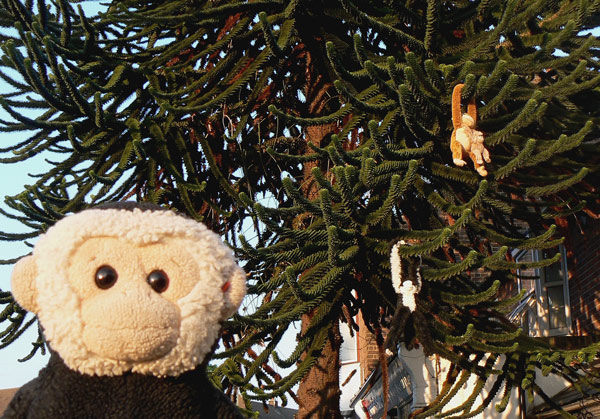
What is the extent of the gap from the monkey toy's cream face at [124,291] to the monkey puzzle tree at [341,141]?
1978mm

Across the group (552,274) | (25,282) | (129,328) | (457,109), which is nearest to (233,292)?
(129,328)

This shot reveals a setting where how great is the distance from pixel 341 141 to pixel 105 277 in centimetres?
391

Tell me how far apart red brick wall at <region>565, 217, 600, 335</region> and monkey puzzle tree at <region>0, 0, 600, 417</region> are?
3031mm

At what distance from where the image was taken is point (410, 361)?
12.1 metres

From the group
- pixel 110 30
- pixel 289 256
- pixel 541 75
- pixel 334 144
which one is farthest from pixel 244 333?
pixel 541 75

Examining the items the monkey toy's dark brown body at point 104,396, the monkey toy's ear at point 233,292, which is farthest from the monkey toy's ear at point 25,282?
the monkey toy's ear at point 233,292

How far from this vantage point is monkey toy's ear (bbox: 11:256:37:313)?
2150 millimetres

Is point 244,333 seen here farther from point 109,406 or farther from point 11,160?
point 109,406

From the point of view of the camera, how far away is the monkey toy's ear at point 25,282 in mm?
2150

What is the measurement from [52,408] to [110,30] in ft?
17.8

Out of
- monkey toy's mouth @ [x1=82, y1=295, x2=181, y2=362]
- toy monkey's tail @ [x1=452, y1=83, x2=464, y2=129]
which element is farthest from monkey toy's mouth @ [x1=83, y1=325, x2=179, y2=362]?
toy monkey's tail @ [x1=452, y1=83, x2=464, y2=129]

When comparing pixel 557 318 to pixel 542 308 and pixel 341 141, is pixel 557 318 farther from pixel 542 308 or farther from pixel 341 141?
pixel 341 141

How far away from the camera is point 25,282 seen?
84.7 inches

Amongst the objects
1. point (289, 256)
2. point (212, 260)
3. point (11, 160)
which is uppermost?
point (11, 160)
